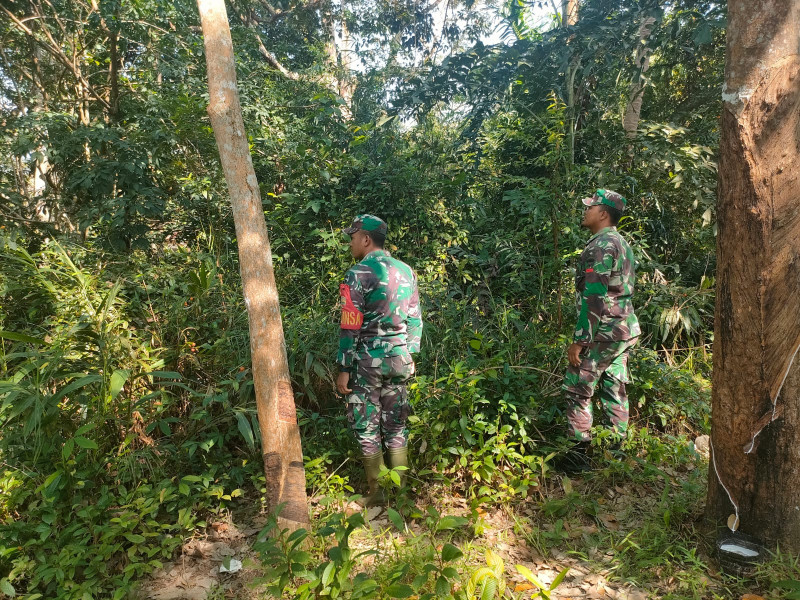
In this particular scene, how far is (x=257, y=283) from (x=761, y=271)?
248cm

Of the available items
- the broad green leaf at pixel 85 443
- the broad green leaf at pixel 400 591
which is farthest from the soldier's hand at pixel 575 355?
the broad green leaf at pixel 85 443

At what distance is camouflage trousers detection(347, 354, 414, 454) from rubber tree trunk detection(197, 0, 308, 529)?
0.69m

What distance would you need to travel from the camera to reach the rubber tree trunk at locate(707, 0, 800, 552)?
219 centimetres

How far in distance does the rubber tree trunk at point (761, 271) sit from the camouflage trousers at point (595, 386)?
3.32 ft

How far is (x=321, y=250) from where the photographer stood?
597 centimetres

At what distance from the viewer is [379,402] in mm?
3330

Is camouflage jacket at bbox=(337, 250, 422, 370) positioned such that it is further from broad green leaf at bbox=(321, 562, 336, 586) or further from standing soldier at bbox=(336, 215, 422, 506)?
broad green leaf at bbox=(321, 562, 336, 586)

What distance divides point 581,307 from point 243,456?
Answer: 274 centimetres

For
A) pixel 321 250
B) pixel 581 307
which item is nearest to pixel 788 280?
pixel 581 307

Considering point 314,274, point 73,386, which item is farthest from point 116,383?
point 314,274

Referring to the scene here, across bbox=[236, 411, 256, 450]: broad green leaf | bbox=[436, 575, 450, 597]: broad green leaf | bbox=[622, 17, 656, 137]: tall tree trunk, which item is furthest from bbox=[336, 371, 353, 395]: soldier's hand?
Result: bbox=[622, 17, 656, 137]: tall tree trunk

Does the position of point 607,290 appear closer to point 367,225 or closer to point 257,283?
point 367,225

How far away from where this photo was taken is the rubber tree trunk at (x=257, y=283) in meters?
2.59

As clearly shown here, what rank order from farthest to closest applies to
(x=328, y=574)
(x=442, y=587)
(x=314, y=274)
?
(x=314, y=274) → (x=328, y=574) → (x=442, y=587)
